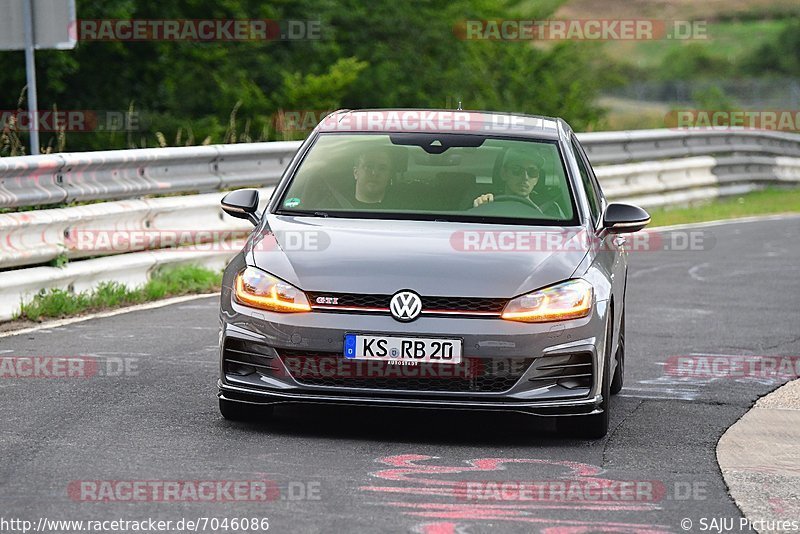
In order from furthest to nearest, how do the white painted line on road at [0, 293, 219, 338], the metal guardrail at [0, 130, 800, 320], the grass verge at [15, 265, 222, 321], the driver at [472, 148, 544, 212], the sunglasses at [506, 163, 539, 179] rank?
the grass verge at [15, 265, 222, 321] → the metal guardrail at [0, 130, 800, 320] → the white painted line on road at [0, 293, 219, 338] → the sunglasses at [506, 163, 539, 179] → the driver at [472, 148, 544, 212]

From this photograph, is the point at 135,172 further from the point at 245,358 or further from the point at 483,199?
the point at 245,358

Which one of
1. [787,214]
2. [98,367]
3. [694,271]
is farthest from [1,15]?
[787,214]

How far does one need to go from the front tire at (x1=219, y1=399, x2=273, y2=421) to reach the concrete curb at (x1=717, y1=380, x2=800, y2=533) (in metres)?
2.18

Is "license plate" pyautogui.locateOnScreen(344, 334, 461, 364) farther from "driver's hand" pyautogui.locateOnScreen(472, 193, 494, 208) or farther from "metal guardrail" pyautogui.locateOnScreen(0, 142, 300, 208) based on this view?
"metal guardrail" pyautogui.locateOnScreen(0, 142, 300, 208)

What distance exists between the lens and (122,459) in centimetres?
660

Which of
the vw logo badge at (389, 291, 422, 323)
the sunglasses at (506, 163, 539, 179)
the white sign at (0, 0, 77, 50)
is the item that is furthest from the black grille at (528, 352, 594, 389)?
the white sign at (0, 0, 77, 50)

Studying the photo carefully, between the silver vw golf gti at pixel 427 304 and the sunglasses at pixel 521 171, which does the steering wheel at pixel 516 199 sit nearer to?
the silver vw golf gti at pixel 427 304

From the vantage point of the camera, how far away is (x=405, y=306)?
7059mm

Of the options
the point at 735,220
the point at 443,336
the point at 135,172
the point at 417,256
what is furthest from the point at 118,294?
the point at 735,220

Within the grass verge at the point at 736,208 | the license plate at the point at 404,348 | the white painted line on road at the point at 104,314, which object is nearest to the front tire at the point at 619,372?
the license plate at the point at 404,348

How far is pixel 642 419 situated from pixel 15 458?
328cm

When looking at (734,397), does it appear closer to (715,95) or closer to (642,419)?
(642,419)

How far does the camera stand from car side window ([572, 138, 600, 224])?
843 cm

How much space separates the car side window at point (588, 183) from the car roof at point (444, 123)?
0.50ft
